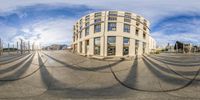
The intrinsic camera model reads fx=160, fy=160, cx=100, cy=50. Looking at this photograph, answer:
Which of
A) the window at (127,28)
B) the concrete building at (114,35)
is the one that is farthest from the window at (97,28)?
the window at (127,28)

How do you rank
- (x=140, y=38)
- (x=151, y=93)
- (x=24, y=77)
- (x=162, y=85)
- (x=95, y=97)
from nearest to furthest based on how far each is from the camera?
1. (x=95, y=97)
2. (x=151, y=93)
3. (x=140, y=38)
4. (x=162, y=85)
5. (x=24, y=77)

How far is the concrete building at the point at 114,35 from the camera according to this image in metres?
4.15

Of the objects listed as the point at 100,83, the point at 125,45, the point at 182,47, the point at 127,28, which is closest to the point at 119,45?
the point at 125,45

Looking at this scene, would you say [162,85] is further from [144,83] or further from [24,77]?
[24,77]

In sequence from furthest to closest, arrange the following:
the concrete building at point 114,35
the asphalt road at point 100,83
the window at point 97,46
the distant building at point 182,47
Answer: the distant building at point 182,47
the window at point 97,46
the concrete building at point 114,35
the asphalt road at point 100,83

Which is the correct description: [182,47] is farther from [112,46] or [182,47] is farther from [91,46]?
[91,46]

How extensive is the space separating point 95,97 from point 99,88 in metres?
0.70

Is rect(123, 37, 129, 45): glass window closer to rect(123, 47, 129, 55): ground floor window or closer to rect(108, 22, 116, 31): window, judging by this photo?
rect(123, 47, 129, 55): ground floor window

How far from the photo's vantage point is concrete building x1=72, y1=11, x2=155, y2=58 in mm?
4148

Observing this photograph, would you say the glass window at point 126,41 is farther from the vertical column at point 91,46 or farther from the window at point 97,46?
the vertical column at point 91,46

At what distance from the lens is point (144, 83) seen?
15.8ft

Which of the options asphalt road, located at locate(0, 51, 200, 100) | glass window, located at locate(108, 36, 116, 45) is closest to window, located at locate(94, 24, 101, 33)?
glass window, located at locate(108, 36, 116, 45)

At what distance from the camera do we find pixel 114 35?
13.8 ft

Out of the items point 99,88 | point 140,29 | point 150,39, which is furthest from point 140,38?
point 99,88
